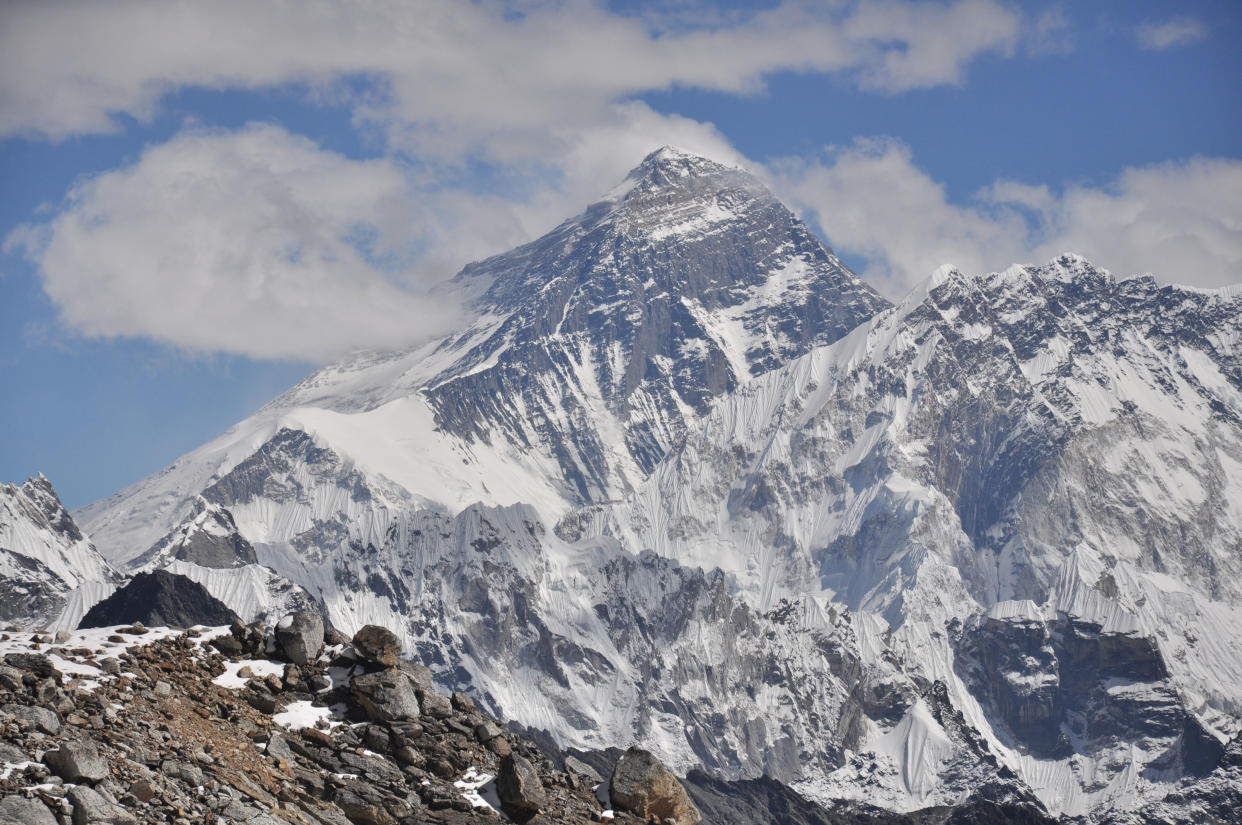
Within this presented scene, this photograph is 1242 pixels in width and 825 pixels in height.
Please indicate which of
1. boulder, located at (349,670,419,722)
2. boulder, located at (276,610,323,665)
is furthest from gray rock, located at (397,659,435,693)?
boulder, located at (276,610,323,665)

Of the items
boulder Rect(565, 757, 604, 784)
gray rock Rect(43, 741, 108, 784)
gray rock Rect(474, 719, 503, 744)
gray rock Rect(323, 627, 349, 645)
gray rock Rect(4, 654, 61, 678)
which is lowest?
gray rock Rect(43, 741, 108, 784)

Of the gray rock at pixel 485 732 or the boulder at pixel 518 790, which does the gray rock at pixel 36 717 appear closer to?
the boulder at pixel 518 790

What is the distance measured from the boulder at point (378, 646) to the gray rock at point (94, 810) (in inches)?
573

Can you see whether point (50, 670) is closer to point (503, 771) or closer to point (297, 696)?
point (297, 696)

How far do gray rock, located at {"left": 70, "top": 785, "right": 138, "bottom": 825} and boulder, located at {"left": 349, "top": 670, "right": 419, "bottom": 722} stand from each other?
12459 millimetres

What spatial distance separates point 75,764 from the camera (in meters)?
39.6

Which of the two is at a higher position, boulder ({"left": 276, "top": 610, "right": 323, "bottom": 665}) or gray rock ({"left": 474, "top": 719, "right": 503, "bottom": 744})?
boulder ({"left": 276, "top": 610, "right": 323, "bottom": 665})

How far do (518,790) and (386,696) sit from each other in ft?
16.1

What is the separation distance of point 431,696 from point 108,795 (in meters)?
14.5

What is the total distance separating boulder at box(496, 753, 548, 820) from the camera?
49.1 m

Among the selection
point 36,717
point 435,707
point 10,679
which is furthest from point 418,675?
point 36,717

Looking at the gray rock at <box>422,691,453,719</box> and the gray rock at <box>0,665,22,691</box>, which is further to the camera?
the gray rock at <box>422,691,453,719</box>

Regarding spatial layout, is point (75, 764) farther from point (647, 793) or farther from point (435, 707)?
point (647, 793)

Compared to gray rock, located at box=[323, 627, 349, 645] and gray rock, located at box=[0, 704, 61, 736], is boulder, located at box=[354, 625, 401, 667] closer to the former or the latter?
gray rock, located at box=[323, 627, 349, 645]
